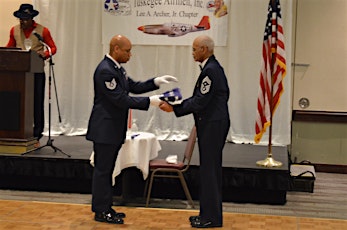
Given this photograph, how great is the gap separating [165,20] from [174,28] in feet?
0.54

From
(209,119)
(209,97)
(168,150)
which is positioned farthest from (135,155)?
(168,150)

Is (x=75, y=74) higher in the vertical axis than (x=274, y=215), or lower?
higher

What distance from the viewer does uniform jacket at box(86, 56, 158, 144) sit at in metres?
4.82

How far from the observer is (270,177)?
589 centimetres

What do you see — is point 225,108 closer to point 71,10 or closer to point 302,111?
point 302,111

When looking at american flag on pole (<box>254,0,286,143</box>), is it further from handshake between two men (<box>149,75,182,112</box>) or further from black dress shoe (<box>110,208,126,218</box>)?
black dress shoe (<box>110,208,126,218</box>)

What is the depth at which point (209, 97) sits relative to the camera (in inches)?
184

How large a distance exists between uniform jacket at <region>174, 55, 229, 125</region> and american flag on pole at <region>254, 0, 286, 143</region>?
1584 mm

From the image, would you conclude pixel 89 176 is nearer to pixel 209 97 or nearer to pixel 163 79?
pixel 163 79

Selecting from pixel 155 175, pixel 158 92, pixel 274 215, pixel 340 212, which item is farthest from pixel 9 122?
pixel 340 212

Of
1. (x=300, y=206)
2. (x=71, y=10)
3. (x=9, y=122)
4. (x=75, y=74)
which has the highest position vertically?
(x=71, y=10)

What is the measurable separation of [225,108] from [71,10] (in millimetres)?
4194

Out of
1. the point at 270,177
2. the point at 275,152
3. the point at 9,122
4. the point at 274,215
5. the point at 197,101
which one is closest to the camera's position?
the point at 197,101

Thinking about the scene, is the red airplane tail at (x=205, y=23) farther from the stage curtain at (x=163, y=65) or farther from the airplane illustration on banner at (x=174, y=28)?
the stage curtain at (x=163, y=65)
